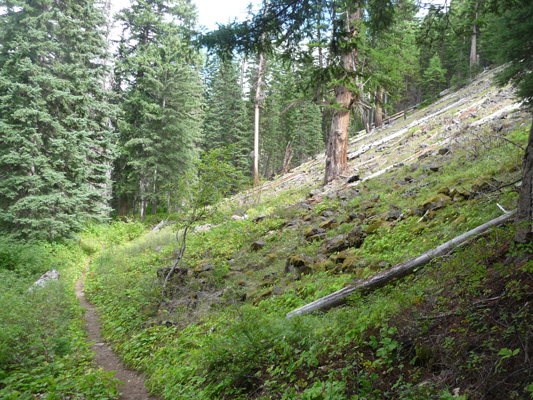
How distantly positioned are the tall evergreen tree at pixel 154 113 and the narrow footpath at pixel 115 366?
1529 cm

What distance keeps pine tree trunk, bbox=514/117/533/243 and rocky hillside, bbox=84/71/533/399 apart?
194 millimetres

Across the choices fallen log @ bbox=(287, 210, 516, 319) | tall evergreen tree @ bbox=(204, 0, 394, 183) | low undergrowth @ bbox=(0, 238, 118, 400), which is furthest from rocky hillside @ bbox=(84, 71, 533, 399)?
tall evergreen tree @ bbox=(204, 0, 394, 183)

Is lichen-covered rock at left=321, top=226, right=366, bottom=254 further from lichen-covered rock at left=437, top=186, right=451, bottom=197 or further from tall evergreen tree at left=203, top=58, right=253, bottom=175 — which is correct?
tall evergreen tree at left=203, top=58, right=253, bottom=175

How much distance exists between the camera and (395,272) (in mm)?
4531

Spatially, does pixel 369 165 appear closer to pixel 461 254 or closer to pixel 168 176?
pixel 461 254

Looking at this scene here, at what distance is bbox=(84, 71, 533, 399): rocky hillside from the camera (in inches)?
111

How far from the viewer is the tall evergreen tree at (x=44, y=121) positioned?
14.1 metres

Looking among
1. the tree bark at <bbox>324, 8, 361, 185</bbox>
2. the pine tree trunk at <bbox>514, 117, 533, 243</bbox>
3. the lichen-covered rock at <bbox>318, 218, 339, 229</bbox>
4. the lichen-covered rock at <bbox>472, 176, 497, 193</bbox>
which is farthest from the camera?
the tree bark at <bbox>324, 8, 361, 185</bbox>

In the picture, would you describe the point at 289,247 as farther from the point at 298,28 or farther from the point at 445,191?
the point at 298,28

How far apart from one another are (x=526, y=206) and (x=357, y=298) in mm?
2266

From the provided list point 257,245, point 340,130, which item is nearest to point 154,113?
point 340,130

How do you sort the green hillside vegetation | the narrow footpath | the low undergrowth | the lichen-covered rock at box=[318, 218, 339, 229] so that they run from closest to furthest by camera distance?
the green hillside vegetation < the low undergrowth < the narrow footpath < the lichen-covered rock at box=[318, 218, 339, 229]

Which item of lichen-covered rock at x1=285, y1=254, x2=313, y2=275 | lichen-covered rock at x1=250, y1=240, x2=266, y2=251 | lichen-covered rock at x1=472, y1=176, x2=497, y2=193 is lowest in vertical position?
lichen-covered rock at x1=250, y1=240, x2=266, y2=251

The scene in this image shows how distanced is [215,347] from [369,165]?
37.1ft
